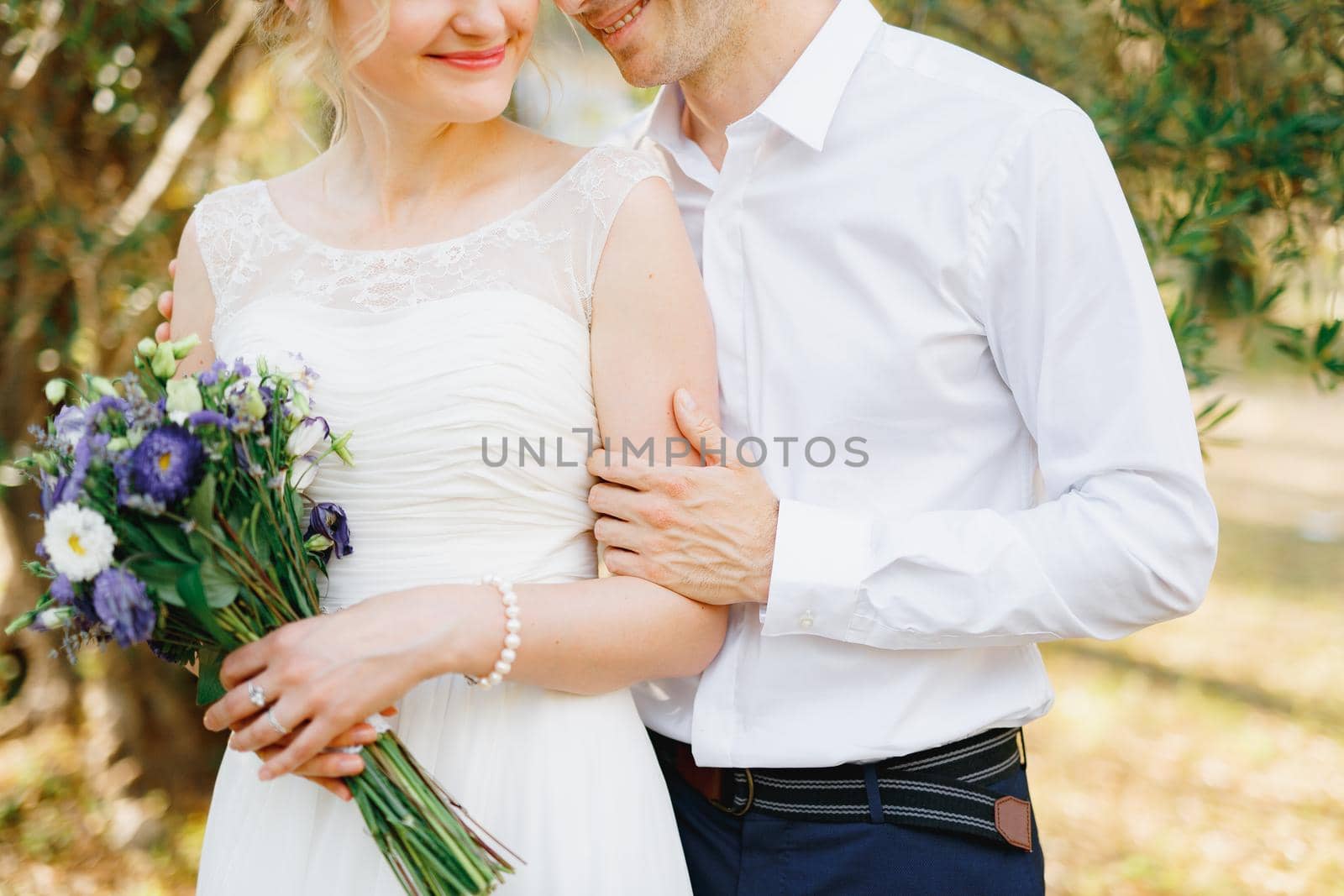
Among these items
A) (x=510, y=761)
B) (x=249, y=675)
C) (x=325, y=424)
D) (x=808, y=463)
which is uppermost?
(x=325, y=424)

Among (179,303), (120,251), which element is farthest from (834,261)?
(120,251)

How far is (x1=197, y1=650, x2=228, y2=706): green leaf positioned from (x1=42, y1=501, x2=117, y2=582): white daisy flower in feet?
0.89

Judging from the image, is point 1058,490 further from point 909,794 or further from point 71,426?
point 71,426

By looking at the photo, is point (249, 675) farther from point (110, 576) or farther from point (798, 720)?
point (798, 720)

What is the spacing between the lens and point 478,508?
169 centimetres

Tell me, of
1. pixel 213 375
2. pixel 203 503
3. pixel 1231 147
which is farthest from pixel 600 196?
pixel 1231 147

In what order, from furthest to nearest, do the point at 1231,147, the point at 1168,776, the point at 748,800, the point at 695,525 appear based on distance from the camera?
the point at 1168,776, the point at 1231,147, the point at 748,800, the point at 695,525

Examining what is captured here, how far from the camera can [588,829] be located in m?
1.61

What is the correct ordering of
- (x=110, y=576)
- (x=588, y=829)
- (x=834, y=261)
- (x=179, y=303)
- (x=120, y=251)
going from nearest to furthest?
(x=110, y=576), (x=588, y=829), (x=834, y=261), (x=179, y=303), (x=120, y=251)

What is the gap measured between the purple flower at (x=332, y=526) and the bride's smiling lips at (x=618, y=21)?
93cm

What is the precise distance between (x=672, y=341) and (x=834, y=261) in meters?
0.29

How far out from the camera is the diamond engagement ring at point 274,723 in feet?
4.72

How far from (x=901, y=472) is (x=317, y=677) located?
0.90 m

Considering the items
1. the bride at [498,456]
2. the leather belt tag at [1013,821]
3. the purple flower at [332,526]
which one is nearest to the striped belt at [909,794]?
the leather belt tag at [1013,821]
